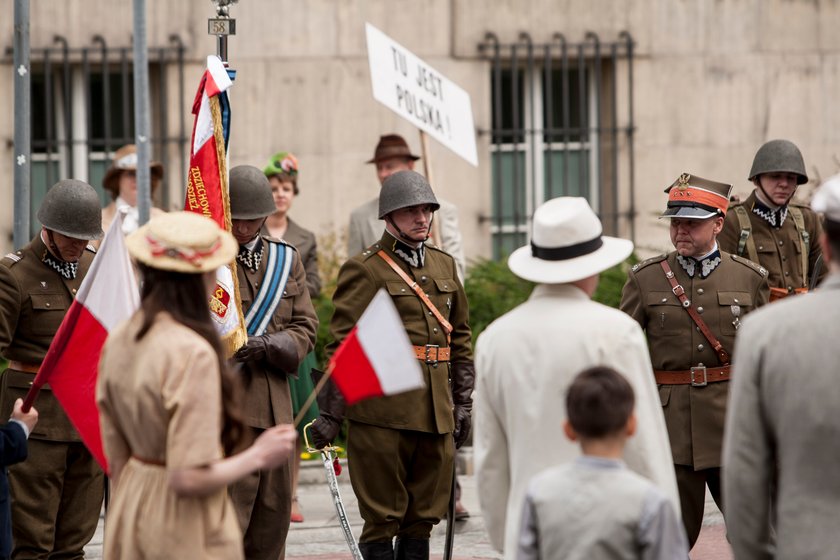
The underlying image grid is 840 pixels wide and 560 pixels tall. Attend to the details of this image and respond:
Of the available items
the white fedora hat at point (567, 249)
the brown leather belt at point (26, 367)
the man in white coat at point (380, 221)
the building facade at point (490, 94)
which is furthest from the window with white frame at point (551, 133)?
the white fedora hat at point (567, 249)

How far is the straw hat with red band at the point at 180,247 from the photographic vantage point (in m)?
4.96

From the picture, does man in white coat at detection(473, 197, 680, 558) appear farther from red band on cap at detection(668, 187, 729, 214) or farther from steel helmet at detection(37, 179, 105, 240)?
steel helmet at detection(37, 179, 105, 240)

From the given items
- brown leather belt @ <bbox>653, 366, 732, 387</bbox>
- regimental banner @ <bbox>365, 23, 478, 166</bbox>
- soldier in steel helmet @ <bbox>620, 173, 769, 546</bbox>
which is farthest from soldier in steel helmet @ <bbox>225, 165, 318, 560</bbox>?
regimental banner @ <bbox>365, 23, 478, 166</bbox>

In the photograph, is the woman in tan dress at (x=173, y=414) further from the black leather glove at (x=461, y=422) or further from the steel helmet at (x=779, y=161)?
the steel helmet at (x=779, y=161)

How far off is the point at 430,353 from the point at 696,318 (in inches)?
50.7

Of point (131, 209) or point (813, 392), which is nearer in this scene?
point (813, 392)

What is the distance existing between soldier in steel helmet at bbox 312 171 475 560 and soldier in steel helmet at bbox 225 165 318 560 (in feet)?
0.74

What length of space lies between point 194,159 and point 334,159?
6.61 meters

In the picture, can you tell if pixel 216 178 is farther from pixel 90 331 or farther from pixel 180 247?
pixel 180 247

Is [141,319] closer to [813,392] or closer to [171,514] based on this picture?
[171,514]

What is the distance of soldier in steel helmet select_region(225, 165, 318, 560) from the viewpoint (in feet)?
24.8

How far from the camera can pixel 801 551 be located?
448 centimetres

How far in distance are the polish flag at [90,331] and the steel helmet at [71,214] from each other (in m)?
1.14

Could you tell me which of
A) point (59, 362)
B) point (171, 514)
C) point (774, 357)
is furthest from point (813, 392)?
point (59, 362)
